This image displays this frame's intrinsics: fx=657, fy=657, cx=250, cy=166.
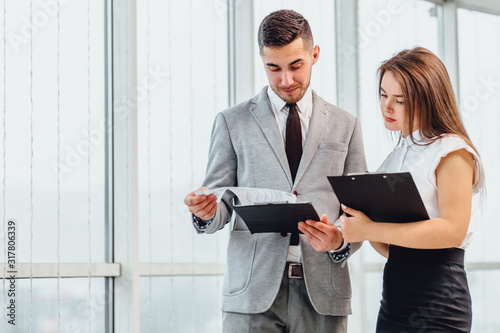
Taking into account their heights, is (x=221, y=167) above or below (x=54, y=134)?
below

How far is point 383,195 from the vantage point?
5.18ft

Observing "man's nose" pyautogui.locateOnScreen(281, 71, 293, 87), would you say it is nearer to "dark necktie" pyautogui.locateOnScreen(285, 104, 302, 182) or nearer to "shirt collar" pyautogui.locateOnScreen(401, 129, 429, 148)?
"dark necktie" pyautogui.locateOnScreen(285, 104, 302, 182)

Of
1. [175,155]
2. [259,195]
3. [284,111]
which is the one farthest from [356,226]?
[175,155]

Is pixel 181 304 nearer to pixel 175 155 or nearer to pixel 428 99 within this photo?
pixel 175 155

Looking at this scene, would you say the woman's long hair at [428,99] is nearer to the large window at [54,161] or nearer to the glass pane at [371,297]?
the large window at [54,161]

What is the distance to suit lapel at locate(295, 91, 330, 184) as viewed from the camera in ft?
6.64

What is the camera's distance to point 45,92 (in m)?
2.80

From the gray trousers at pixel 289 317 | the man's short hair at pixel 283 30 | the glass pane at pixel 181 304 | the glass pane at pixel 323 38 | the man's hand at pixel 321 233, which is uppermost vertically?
the glass pane at pixel 323 38

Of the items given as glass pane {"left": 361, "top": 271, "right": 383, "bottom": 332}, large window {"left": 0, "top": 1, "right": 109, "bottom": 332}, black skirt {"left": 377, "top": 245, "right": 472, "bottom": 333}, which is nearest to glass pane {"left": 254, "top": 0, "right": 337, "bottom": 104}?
glass pane {"left": 361, "top": 271, "right": 383, "bottom": 332}

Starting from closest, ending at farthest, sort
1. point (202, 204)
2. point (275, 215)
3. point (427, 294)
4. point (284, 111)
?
point (427, 294) < point (275, 215) < point (202, 204) < point (284, 111)

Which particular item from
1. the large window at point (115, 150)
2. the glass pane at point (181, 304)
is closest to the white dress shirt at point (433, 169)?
the large window at point (115, 150)

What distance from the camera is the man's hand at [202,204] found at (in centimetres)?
192

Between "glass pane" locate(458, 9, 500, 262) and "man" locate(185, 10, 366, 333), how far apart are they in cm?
296

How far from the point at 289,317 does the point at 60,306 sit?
4.10 ft
